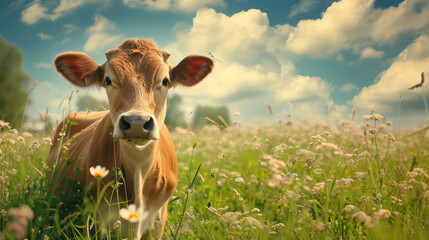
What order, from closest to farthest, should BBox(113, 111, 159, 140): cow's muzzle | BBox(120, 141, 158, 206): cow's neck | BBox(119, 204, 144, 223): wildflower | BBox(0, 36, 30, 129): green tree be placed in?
BBox(119, 204, 144, 223): wildflower → BBox(113, 111, 159, 140): cow's muzzle → BBox(120, 141, 158, 206): cow's neck → BBox(0, 36, 30, 129): green tree

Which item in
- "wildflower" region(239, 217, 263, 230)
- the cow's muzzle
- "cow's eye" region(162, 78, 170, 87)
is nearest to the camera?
"wildflower" region(239, 217, 263, 230)

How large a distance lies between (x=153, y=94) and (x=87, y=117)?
8.96ft

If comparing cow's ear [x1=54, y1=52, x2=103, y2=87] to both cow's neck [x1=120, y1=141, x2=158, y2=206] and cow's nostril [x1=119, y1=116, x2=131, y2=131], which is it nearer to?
cow's neck [x1=120, y1=141, x2=158, y2=206]

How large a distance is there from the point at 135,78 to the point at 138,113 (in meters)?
0.63

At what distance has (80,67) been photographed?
11.2ft

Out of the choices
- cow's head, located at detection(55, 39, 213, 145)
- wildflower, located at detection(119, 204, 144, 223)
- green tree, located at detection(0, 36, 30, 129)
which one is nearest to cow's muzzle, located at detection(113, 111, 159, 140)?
cow's head, located at detection(55, 39, 213, 145)

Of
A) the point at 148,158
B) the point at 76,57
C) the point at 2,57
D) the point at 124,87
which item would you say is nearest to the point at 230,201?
the point at 148,158

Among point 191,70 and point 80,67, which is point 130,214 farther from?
point 191,70

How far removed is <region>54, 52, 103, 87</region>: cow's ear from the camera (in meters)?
3.40

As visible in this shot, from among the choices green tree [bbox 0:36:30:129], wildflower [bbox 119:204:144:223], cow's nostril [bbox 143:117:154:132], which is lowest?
wildflower [bbox 119:204:144:223]

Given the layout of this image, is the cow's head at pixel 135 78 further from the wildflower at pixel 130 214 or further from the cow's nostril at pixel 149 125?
the wildflower at pixel 130 214

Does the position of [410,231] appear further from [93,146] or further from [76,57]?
[76,57]

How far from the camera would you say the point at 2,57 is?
32.5 meters

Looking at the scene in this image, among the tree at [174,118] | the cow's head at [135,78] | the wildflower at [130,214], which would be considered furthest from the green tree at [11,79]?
the wildflower at [130,214]
